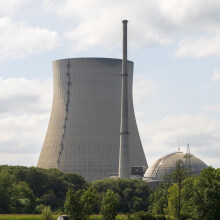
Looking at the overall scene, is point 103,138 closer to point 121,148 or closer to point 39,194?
point 121,148

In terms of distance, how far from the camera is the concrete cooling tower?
80500 mm

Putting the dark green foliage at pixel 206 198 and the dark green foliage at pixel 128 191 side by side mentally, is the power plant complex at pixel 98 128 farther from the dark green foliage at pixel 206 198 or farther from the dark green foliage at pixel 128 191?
the dark green foliage at pixel 206 198

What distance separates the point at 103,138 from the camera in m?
80.8

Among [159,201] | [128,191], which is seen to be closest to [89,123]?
[128,191]

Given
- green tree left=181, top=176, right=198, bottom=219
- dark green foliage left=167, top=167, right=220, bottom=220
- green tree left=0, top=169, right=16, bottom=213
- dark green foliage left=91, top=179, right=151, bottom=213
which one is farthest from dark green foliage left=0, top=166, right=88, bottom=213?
dark green foliage left=167, top=167, right=220, bottom=220

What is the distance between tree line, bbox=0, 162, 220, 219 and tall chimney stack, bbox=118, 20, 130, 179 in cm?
287

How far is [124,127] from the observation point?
78188 millimetres

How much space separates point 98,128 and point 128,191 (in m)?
9.89

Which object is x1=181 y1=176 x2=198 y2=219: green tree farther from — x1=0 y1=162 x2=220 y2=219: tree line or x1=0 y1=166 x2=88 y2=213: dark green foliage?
x1=0 y1=166 x2=88 y2=213: dark green foliage

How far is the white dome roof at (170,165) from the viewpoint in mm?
79812

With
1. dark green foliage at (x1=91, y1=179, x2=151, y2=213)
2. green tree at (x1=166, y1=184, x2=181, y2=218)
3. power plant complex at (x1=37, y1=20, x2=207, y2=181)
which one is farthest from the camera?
power plant complex at (x1=37, y1=20, x2=207, y2=181)

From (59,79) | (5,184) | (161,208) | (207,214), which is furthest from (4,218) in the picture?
(59,79)

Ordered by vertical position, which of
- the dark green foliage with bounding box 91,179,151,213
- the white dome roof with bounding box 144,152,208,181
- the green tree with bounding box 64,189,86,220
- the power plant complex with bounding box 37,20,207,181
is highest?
the power plant complex with bounding box 37,20,207,181

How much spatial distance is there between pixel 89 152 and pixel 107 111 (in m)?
5.72
